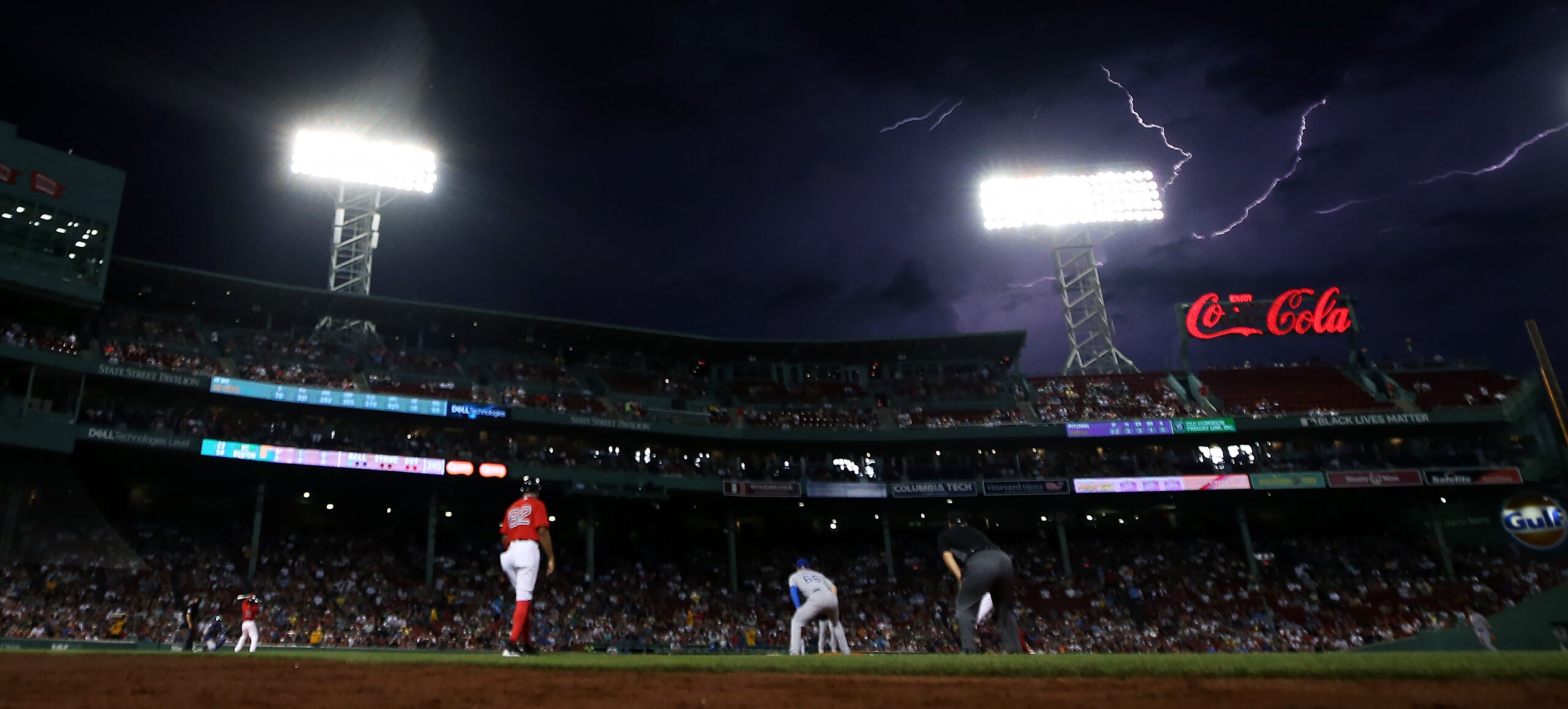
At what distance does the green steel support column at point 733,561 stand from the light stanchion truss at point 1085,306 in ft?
74.2

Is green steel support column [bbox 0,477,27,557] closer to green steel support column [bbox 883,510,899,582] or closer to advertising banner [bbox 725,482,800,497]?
advertising banner [bbox 725,482,800,497]

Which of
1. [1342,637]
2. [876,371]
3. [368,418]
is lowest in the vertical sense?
[1342,637]

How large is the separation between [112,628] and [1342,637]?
39.2 meters

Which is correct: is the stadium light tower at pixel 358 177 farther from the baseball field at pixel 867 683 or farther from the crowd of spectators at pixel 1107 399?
the baseball field at pixel 867 683

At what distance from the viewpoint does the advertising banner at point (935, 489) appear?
127ft

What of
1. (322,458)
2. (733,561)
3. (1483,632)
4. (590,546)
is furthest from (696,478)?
(1483,632)

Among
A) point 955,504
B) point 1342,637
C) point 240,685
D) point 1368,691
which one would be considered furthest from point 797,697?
point 955,504

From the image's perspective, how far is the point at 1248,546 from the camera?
37562 millimetres

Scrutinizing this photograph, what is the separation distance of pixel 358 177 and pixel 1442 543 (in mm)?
50631

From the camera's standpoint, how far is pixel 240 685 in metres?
6.77

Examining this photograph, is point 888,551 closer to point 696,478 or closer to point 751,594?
point 751,594

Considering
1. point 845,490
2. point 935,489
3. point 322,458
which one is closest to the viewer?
point 322,458

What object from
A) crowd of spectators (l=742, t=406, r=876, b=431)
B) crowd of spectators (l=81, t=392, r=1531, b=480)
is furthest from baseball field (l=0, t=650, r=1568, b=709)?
crowd of spectators (l=742, t=406, r=876, b=431)

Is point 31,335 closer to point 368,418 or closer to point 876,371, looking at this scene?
point 368,418
